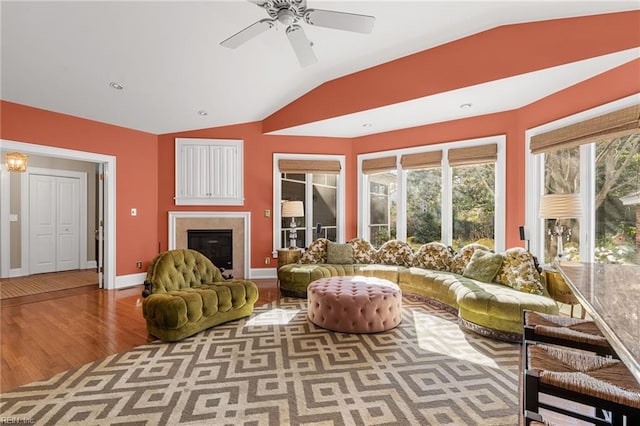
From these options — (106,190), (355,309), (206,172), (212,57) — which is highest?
(212,57)

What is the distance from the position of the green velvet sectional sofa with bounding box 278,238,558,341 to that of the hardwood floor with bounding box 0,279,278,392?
0.92 m

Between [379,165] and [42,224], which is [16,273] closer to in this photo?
[42,224]

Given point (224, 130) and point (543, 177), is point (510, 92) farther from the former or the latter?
point (224, 130)

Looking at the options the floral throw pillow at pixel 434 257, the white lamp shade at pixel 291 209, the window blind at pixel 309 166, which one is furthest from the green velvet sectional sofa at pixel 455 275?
the window blind at pixel 309 166

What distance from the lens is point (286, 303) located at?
4504mm

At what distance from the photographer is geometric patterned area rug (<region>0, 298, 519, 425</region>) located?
204 centimetres

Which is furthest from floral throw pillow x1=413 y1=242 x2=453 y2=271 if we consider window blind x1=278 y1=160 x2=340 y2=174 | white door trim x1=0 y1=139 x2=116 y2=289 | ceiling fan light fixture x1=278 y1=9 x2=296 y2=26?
white door trim x1=0 y1=139 x2=116 y2=289

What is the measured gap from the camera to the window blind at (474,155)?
4.78 metres

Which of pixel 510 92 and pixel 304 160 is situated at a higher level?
pixel 510 92

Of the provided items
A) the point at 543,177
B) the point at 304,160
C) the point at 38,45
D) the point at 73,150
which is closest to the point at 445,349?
the point at 543,177

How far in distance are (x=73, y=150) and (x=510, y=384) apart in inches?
249

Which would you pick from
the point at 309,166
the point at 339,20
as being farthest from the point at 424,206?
the point at 339,20

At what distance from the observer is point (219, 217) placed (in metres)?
5.97

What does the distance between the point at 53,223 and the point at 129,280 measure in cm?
283
